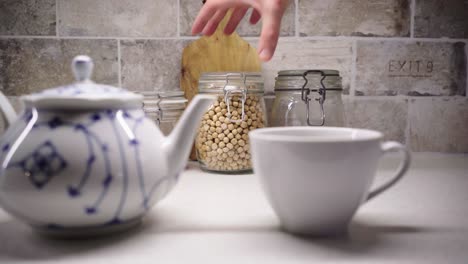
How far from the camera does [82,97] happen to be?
0.43 meters

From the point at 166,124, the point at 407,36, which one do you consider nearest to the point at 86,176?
the point at 166,124

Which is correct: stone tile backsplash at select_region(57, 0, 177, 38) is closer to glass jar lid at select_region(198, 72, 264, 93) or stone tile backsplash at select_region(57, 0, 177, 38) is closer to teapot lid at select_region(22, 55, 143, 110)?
glass jar lid at select_region(198, 72, 264, 93)

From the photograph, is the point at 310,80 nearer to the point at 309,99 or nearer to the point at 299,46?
the point at 309,99

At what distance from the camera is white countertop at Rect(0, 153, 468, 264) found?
0.41 meters

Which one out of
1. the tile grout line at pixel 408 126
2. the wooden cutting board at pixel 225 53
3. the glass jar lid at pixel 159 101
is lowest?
the tile grout line at pixel 408 126

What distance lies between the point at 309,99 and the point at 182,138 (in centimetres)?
47

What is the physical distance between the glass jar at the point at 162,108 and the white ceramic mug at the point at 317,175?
39 cm

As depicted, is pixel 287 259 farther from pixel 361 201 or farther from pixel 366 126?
pixel 366 126

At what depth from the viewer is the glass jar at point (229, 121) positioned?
0.82 m

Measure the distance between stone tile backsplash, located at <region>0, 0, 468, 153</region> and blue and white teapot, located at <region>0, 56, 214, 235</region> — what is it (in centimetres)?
59

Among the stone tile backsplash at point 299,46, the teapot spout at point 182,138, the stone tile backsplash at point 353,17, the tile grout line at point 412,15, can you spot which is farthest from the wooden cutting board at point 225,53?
the teapot spout at point 182,138

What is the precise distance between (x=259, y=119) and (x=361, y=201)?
42 cm

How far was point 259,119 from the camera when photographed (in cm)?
85

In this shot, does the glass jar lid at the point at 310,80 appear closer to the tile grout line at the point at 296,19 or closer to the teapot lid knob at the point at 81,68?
the tile grout line at the point at 296,19
